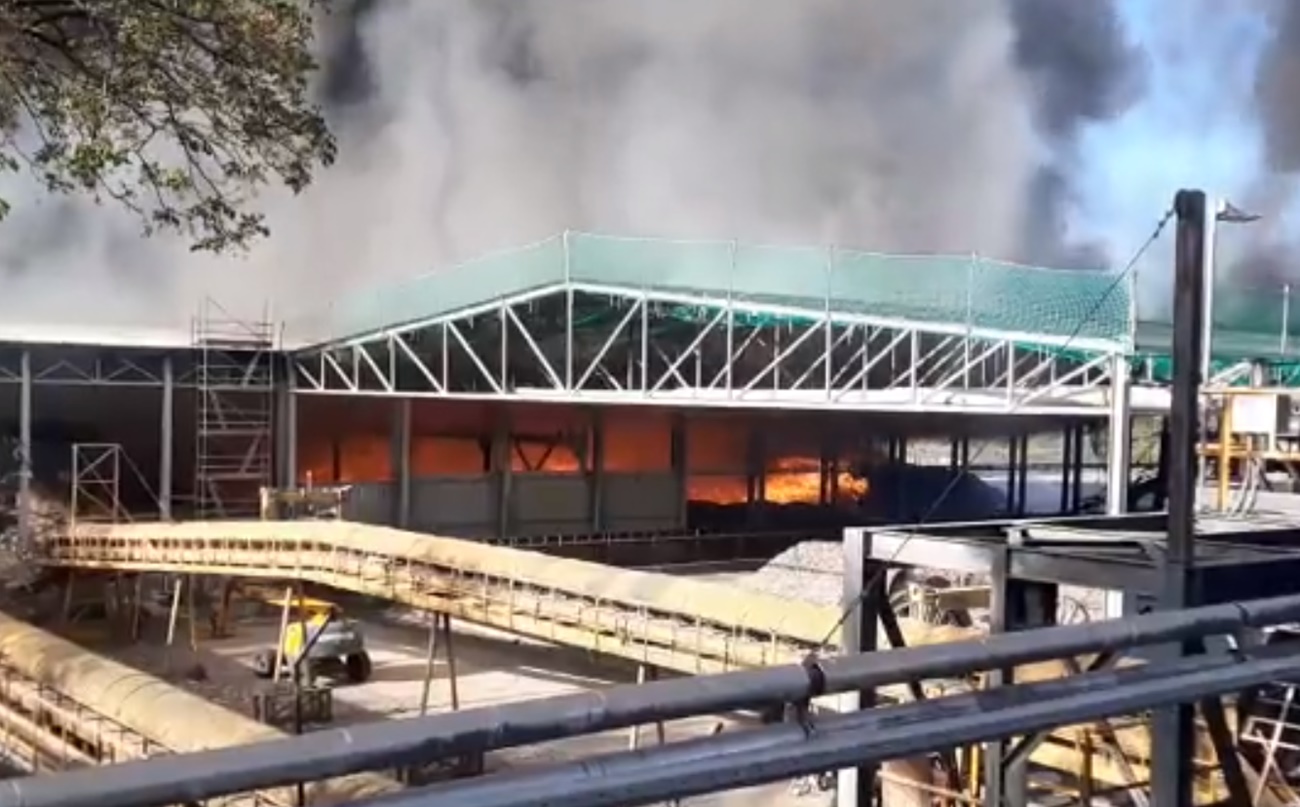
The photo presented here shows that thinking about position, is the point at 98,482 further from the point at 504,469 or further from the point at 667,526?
the point at 667,526

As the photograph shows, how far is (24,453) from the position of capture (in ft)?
82.6

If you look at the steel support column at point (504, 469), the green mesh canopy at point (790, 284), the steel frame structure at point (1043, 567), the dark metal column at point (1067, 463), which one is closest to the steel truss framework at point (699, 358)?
the green mesh canopy at point (790, 284)

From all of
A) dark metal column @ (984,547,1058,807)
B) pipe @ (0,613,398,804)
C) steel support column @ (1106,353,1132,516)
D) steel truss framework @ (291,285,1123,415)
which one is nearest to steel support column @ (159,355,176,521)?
steel truss framework @ (291,285,1123,415)

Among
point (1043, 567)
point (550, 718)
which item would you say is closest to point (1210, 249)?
point (1043, 567)

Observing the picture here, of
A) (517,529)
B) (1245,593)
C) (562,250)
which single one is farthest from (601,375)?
(1245,593)

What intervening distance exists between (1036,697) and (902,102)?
33319 millimetres

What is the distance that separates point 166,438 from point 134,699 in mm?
18715

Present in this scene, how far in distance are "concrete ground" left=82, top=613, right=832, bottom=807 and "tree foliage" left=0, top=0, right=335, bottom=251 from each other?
7.31m

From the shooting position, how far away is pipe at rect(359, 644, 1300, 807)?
2227 mm

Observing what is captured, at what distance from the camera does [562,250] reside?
24250 mm

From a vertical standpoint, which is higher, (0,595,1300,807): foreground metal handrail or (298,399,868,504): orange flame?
(0,595,1300,807): foreground metal handrail

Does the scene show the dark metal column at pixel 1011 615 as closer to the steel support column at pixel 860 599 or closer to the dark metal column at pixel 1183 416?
the steel support column at pixel 860 599

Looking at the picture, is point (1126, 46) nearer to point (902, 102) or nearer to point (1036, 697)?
point (902, 102)

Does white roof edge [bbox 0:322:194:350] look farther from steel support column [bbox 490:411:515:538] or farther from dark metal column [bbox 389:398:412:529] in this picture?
steel support column [bbox 490:411:515:538]
